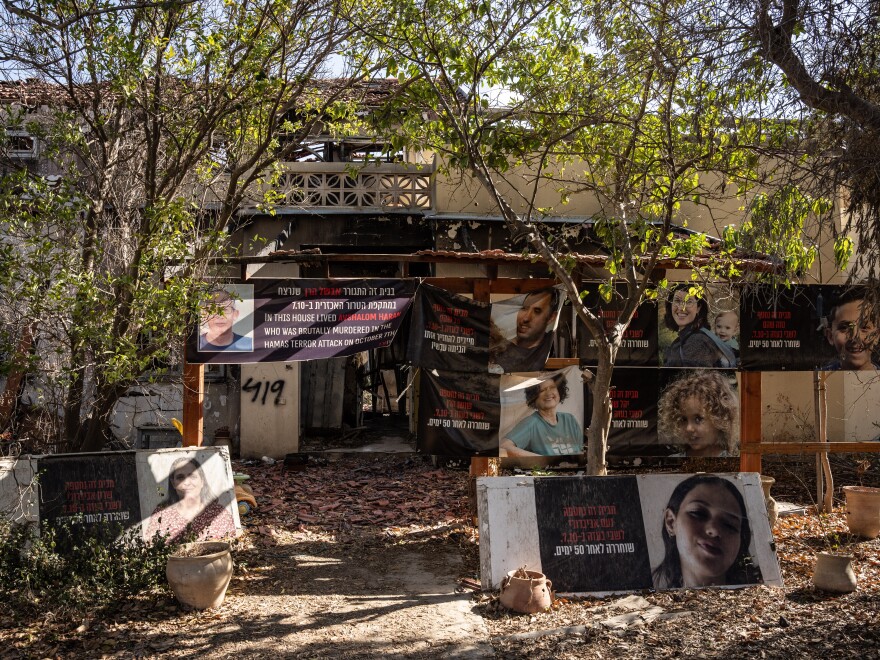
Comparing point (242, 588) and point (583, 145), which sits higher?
point (583, 145)

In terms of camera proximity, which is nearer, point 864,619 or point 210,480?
point 864,619

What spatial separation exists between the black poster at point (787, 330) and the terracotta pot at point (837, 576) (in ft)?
10.2

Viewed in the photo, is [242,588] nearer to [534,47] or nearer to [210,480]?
[210,480]

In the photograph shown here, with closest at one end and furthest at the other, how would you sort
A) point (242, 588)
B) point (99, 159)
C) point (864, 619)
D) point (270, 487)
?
point (864, 619) → point (242, 588) → point (99, 159) → point (270, 487)

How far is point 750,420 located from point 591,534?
360 centimetres

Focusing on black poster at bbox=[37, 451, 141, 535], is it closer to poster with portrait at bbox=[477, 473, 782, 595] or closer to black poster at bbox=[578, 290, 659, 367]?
poster with portrait at bbox=[477, 473, 782, 595]

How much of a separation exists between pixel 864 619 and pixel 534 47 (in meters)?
6.52

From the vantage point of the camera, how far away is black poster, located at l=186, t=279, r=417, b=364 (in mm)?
8438

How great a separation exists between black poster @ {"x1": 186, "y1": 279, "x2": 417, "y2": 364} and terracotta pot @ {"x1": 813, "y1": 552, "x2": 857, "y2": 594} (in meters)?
5.14

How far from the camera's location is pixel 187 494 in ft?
25.9

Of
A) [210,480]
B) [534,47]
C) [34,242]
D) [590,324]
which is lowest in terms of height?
[210,480]

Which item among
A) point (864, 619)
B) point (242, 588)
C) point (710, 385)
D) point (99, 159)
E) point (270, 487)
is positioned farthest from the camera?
point (270, 487)

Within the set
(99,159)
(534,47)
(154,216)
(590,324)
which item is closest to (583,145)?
(534,47)

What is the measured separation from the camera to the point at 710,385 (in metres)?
9.75
